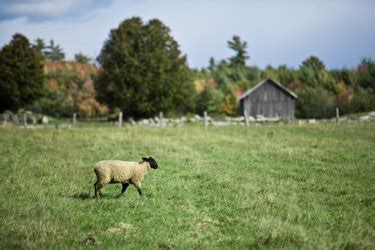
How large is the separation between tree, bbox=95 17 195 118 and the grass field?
3103 cm

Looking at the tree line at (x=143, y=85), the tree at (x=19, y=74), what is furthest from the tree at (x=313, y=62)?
the tree at (x=19, y=74)

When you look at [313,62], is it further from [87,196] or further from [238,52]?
[87,196]

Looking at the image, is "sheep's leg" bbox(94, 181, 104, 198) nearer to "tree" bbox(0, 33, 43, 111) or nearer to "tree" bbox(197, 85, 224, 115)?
"tree" bbox(0, 33, 43, 111)

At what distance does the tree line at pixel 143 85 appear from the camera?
58.2 m

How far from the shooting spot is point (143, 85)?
57.4 meters

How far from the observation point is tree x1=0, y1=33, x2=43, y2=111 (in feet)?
203

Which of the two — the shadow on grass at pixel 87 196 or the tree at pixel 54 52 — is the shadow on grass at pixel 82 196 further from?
the tree at pixel 54 52

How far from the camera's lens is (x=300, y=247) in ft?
34.0

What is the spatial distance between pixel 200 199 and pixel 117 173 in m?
2.85

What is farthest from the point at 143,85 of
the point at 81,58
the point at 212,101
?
the point at 81,58

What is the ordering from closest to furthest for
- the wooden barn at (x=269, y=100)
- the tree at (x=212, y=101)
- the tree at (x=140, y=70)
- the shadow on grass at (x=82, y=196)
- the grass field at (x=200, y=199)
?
the grass field at (x=200, y=199)
the shadow on grass at (x=82, y=196)
the tree at (x=140, y=70)
the wooden barn at (x=269, y=100)
the tree at (x=212, y=101)

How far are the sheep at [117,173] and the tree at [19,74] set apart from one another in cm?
5154

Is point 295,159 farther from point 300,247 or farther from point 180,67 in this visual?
point 180,67

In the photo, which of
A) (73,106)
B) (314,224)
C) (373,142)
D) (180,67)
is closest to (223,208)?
(314,224)
